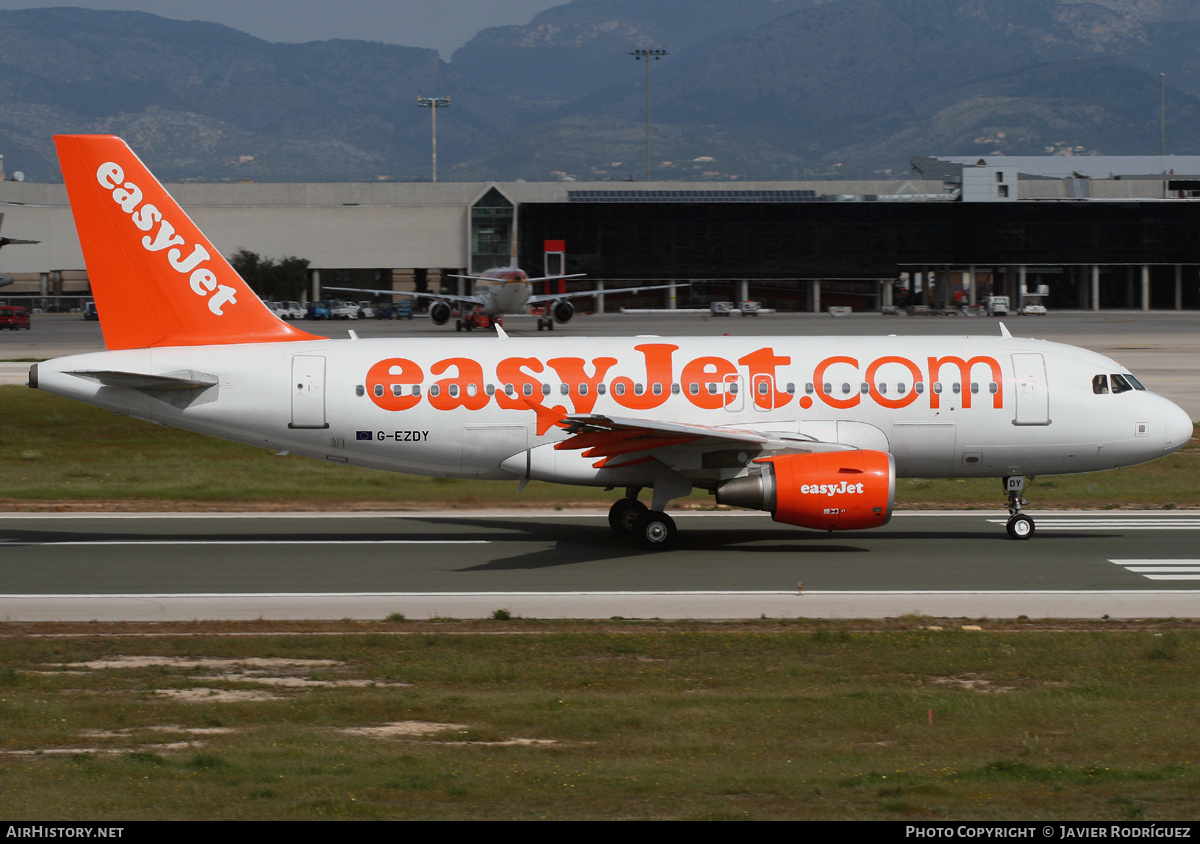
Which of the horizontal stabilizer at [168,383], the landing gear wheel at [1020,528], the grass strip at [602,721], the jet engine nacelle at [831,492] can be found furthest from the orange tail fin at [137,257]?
the landing gear wheel at [1020,528]

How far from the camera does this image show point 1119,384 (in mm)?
26516

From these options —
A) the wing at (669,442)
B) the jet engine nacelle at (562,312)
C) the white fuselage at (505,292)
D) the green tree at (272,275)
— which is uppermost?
the green tree at (272,275)

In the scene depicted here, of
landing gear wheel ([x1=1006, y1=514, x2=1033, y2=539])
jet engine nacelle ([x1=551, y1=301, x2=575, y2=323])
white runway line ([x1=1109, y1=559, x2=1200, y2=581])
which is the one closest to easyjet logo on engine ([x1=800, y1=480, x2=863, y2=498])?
landing gear wheel ([x1=1006, y1=514, x2=1033, y2=539])

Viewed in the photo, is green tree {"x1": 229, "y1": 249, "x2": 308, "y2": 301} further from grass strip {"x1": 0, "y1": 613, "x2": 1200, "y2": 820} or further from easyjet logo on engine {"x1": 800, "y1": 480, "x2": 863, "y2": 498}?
grass strip {"x1": 0, "y1": 613, "x2": 1200, "y2": 820}

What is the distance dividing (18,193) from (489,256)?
62.4 metres

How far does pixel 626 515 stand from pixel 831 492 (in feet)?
16.1

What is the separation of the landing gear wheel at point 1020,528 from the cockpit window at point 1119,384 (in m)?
3.30

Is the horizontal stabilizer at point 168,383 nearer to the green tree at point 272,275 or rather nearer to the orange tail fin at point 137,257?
the orange tail fin at point 137,257

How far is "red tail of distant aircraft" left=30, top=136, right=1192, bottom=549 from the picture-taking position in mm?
25672

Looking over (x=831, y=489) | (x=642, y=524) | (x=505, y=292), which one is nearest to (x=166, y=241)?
(x=642, y=524)

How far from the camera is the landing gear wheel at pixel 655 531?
84.5ft

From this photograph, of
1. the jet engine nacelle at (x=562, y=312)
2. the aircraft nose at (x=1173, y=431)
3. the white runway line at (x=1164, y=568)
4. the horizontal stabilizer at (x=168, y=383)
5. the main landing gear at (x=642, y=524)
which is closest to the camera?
the white runway line at (x=1164, y=568)

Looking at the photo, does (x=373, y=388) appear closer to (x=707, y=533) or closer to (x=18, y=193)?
(x=707, y=533)

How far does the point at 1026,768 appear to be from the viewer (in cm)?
1193
